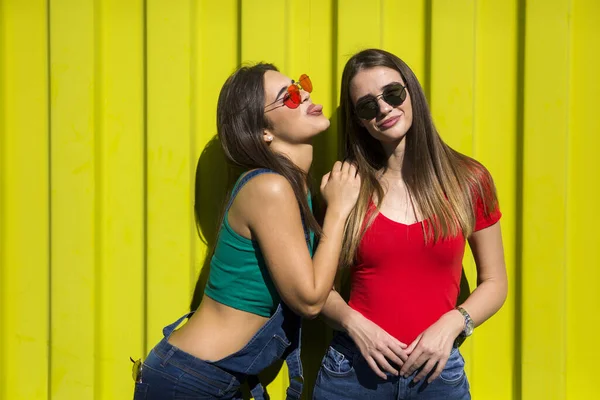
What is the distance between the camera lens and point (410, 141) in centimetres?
240

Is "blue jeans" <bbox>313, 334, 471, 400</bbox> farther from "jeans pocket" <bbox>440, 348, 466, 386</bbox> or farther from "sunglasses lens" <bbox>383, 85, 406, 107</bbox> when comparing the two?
"sunglasses lens" <bbox>383, 85, 406, 107</bbox>

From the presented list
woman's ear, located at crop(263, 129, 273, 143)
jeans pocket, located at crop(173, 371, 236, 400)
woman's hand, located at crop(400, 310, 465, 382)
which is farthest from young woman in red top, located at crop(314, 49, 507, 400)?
jeans pocket, located at crop(173, 371, 236, 400)

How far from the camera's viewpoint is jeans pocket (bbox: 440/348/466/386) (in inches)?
87.4

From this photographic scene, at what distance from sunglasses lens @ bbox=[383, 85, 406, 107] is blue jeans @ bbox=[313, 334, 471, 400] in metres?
0.92

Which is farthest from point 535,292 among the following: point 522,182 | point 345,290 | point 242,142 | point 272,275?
point 242,142

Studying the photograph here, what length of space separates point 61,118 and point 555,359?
2.51 metres

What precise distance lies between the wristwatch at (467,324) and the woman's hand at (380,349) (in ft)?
0.78

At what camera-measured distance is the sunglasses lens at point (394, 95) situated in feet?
7.38

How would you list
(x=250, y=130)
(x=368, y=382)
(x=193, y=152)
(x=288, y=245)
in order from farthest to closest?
(x=193, y=152) < (x=250, y=130) < (x=368, y=382) < (x=288, y=245)

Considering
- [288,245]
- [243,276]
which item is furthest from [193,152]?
[288,245]

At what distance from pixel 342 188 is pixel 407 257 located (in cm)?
36

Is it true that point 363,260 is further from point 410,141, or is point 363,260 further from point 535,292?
point 535,292

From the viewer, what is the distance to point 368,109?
228 centimetres

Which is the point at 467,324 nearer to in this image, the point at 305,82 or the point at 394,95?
the point at 394,95
